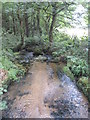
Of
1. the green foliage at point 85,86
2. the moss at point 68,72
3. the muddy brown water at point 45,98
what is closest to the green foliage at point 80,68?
the moss at point 68,72

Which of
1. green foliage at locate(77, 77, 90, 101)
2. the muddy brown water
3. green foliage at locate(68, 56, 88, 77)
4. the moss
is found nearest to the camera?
the muddy brown water

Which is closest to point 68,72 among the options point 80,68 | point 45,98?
point 80,68

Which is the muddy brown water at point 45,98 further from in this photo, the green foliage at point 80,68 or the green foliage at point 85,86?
the green foliage at point 80,68

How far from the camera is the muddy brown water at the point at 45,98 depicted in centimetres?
394

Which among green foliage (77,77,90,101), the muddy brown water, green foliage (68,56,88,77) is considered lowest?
the muddy brown water

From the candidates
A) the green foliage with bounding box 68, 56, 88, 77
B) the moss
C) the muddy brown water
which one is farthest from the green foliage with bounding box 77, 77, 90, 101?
the moss

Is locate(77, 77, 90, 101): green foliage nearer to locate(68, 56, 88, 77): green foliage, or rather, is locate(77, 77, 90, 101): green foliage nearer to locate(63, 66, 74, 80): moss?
locate(68, 56, 88, 77): green foliage

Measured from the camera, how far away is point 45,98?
462 cm

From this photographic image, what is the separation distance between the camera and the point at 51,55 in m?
9.73

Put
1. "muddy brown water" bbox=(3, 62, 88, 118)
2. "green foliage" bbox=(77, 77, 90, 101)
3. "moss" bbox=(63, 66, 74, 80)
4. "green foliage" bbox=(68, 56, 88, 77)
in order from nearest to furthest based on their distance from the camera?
"muddy brown water" bbox=(3, 62, 88, 118)
"green foliage" bbox=(77, 77, 90, 101)
"green foliage" bbox=(68, 56, 88, 77)
"moss" bbox=(63, 66, 74, 80)

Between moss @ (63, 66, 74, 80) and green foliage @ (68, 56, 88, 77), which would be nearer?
green foliage @ (68, 56, 88, 77)

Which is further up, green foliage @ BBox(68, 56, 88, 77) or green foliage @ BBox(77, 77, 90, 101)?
green foliage @ BBox(68, 56, 88, 77)

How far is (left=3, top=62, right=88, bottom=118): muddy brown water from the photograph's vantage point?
3.94 m

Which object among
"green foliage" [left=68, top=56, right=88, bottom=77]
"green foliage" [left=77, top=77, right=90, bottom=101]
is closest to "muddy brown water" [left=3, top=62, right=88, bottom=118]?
"green foliage" [left=77, top=77, right=90, bottom=101]
